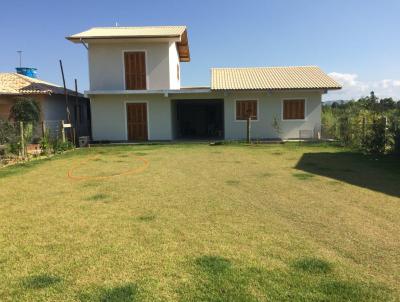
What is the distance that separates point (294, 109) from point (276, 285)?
16.7 metres

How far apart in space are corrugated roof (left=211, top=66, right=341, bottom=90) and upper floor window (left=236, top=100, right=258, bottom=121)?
2.96 feet

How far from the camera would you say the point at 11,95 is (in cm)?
1838

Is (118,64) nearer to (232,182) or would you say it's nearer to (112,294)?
(232,182)

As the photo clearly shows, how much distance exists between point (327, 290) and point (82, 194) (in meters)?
5.51

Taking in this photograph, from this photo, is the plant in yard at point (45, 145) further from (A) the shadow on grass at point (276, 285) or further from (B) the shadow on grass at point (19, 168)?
(A) the shadow on grass at point (276, 285)

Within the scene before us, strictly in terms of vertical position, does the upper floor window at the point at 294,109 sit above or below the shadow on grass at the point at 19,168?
above

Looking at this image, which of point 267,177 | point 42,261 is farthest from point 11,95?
point 42,261

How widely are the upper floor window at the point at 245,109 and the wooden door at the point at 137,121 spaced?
504 centimetres

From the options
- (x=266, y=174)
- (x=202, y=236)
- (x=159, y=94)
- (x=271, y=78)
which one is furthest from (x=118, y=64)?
(x=202, y=236)

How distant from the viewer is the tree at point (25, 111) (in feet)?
55.8

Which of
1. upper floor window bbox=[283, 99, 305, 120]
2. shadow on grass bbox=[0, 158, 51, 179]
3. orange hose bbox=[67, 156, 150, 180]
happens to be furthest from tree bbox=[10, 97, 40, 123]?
upper floor window bbox=[283, 99, 305, 120]

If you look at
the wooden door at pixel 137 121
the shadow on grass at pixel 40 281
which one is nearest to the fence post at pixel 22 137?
the wooden door at pixel 137 121

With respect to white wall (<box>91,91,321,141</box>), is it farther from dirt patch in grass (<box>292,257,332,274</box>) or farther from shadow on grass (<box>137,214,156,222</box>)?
dirt patch in grass (<box>292,257,332,274</box>)

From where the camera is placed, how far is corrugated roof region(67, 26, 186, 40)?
59.6 feet
